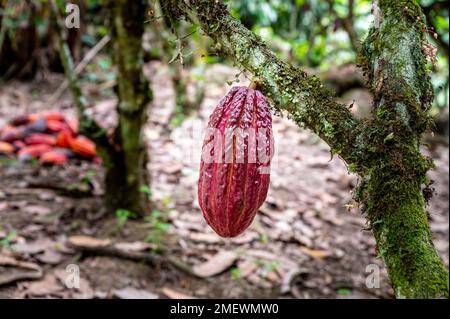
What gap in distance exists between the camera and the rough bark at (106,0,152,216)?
9.18ft

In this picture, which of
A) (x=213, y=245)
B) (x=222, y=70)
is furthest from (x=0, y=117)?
(x=213, y=245)

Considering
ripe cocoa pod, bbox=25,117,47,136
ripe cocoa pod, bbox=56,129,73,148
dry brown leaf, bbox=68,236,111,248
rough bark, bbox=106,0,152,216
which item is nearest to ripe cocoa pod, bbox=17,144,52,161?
ripe cocoa pod, bbox=56,129,73,148

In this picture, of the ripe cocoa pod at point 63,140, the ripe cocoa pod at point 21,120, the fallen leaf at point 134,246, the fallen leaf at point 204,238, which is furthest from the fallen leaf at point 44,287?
the ripe cocoa pod at point 21,120

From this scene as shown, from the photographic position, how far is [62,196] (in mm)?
3461

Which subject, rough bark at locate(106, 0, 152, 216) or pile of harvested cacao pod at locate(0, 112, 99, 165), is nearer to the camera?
rough bark at locate(106, 0, 152, 216)

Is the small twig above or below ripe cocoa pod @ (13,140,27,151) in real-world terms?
below

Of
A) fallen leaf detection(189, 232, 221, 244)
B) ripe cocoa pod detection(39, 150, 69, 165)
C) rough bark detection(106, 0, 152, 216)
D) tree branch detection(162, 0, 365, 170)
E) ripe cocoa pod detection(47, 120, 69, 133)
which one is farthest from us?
ripe cocoa pod detection(47, 120, 69, 133)

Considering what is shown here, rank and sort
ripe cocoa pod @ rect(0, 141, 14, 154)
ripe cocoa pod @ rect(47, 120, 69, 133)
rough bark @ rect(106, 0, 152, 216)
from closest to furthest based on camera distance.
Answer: rough bark @ rect(106, 0, 152, 216) → ripe cocoa pod @ rect(0, 141, 14, 154) → ripe cocoa pod @ rect(47, 120, 69, 133)

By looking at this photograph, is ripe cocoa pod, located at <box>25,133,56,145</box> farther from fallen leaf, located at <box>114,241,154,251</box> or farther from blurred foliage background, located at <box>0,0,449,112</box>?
fallen leaf, located at <box>114,241,154,251</box>

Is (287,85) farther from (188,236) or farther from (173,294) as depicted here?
(188,236)

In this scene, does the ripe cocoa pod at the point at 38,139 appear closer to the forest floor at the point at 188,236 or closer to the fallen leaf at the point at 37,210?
the forest floor at the point at 188,236

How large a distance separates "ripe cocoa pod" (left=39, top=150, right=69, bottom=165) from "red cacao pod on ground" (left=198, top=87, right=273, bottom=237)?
9.40 ft

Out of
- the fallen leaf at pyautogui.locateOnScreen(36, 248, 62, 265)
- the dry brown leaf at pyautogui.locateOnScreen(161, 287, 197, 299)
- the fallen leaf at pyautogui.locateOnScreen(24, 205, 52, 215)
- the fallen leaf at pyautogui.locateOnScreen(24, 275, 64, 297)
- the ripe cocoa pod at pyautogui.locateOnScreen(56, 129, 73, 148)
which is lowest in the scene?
the dry brown leaf at pyautogui.locateOnScreen(161, 287, 197, 299)
